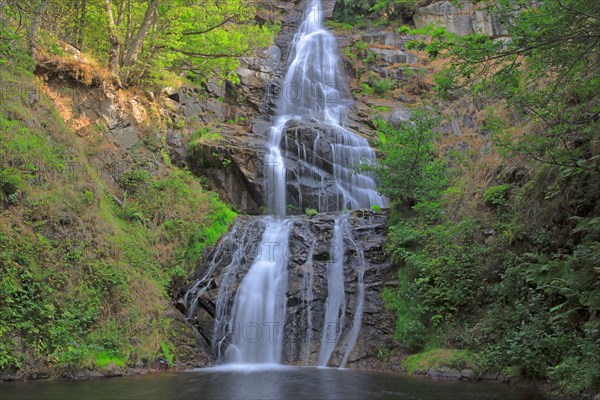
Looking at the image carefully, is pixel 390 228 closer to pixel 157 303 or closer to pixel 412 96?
pixel 157 303

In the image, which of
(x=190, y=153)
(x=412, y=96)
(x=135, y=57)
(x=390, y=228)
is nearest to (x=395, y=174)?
(x=390, y=228)

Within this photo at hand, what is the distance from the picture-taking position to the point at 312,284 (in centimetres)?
1216

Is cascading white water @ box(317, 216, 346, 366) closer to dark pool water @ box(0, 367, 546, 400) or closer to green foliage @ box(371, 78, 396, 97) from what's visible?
dark pool water @ box(0, 367, 546, 400)

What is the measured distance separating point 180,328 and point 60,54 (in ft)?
29.7

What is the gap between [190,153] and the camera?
57.3 ft

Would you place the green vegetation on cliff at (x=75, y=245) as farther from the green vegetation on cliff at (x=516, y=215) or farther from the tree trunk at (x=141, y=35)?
the green vegetation on cliff at (x=516, y=215)

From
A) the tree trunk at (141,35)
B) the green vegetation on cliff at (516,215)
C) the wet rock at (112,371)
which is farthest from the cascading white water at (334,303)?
the tree trunk at (141,35)

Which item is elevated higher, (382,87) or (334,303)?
(382,87)

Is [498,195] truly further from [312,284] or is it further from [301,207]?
[301,207]

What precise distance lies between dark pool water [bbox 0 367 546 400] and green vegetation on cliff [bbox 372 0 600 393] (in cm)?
111

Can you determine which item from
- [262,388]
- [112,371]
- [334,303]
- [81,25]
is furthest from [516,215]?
[81,25]

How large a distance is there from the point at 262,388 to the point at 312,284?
182 inches

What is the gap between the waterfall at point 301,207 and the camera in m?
11.3

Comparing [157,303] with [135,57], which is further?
[135,57]
